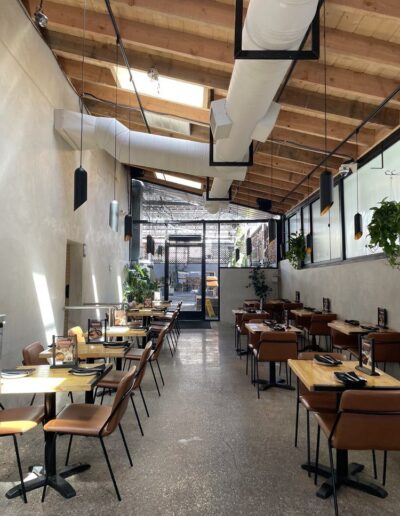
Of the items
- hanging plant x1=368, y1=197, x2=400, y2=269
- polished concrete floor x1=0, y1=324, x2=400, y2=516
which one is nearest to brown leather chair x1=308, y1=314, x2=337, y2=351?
polished concrete floor x1=0, y1=324, x2=400, y2=516

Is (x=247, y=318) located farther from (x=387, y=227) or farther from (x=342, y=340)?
(x=387, y=227)

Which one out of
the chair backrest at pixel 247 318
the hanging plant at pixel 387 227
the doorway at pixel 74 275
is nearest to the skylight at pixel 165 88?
the doorway at pixel 74 275

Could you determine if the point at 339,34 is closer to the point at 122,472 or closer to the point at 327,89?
the point at 327,89

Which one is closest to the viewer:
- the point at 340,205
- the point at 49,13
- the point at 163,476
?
the point at 163,476

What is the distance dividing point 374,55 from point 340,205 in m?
3.58

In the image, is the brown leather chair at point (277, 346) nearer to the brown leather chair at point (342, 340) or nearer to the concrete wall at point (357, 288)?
the brown leather chair at point (342, 340)

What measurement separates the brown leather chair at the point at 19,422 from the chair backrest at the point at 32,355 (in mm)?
735

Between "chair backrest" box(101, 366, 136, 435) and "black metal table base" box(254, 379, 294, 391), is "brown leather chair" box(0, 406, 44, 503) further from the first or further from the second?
"black metal table base" box(254, 379, 294, 391)

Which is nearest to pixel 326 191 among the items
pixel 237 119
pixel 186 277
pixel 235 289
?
pixel 237 119

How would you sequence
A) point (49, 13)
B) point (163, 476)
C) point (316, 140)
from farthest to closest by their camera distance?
1. point (316, 140)
2. point (49, 13)
3. point (163, 476)

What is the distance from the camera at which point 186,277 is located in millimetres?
12234

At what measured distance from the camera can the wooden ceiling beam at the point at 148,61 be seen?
497cm

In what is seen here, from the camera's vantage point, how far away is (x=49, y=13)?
15.1 feet

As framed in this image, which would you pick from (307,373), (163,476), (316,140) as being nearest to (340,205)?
(316,140)
